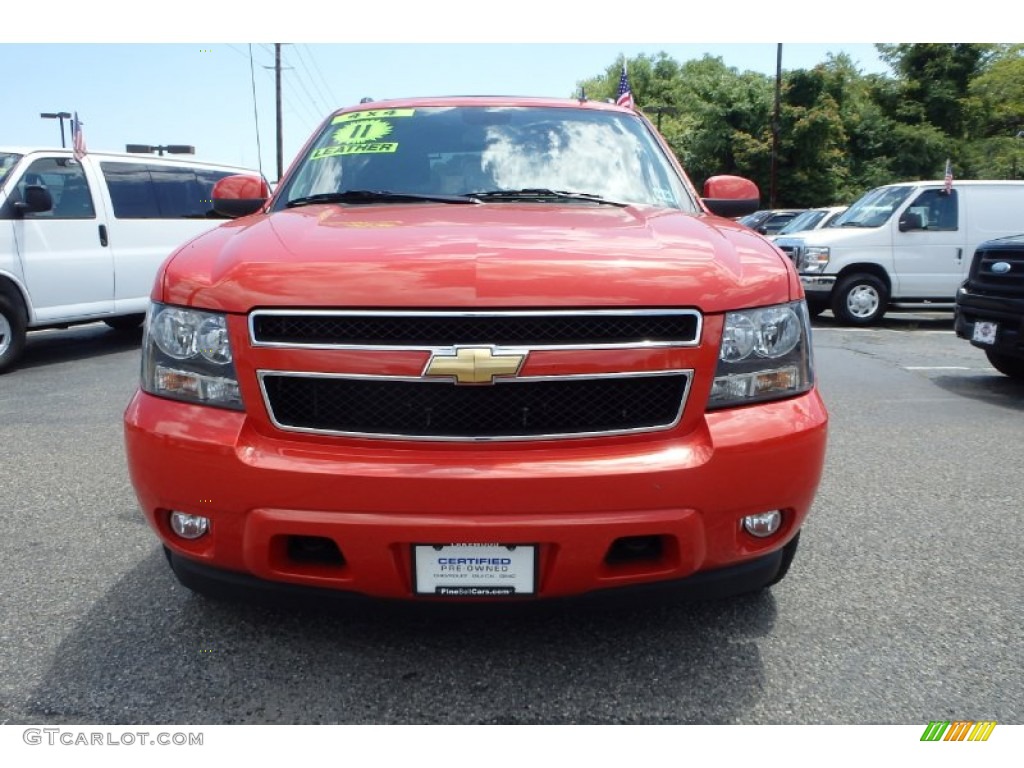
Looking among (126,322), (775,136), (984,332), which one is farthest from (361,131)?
(775,136)

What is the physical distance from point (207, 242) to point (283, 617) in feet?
3.98

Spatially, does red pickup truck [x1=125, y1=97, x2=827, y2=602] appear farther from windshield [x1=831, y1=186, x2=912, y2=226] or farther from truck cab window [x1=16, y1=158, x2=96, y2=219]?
windshield [x1=831, y1=186, x2=912, y2=226]

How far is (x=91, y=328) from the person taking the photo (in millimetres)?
10992

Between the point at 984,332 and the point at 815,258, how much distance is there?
16.5 feet

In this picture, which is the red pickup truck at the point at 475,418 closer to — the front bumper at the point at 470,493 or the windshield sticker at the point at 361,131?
the front bumper at the point at 470,493

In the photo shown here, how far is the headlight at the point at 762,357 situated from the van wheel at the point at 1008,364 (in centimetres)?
610

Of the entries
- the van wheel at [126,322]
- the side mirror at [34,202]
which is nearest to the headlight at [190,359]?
the side mirror at [34,202]

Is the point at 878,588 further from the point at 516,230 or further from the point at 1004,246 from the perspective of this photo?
the point at 1004,246

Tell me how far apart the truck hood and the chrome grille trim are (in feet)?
0.06

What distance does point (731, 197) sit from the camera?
3.78m

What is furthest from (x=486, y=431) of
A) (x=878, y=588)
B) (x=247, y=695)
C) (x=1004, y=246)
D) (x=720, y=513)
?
(x=1004, y=246)

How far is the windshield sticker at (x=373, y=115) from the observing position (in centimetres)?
369

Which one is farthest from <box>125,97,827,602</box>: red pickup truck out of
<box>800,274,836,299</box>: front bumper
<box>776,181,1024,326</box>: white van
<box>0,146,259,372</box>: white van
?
<box>776,181,1024,326</box>: white van

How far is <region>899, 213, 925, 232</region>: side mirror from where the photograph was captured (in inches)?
453
